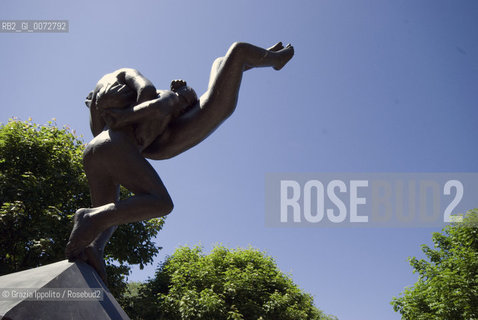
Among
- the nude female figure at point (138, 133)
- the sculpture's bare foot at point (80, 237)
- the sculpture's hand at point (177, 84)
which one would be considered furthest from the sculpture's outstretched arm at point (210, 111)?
the sculpture's bare foot at point (80, 237)

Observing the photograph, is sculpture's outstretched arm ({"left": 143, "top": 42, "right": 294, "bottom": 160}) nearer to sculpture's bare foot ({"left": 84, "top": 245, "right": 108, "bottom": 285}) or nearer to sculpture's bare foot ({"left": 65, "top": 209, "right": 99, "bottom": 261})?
sculpture's bare foot ({"left": 65, "top": 209, "right": 99, "bottom": 261})

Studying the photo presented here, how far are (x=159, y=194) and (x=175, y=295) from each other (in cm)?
1632

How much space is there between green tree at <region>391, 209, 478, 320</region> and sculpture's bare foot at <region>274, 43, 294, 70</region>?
14.3 meters

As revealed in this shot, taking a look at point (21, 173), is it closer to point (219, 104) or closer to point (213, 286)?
point (213, 286)

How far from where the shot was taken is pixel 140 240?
15.2 meters

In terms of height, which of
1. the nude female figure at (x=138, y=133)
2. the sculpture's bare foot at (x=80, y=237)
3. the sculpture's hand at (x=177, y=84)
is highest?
the sculpture's hand at (x=177, y=84)

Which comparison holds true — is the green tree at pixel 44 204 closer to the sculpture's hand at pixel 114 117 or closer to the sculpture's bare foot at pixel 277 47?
the sculpture's hand at pixel 114 117

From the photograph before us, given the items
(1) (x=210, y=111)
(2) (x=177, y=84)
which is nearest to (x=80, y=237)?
(1) (x=210, y=111)

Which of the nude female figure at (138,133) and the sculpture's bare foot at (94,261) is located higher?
the nude female figure at (138,133)

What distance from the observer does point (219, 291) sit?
1859 cm

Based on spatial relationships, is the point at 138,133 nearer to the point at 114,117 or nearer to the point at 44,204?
the point at 114,117

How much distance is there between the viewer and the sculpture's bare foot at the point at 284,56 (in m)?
4.14

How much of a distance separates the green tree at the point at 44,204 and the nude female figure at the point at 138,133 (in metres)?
9.53

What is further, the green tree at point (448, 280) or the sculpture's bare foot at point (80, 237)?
the green tree at point (448, 280)
